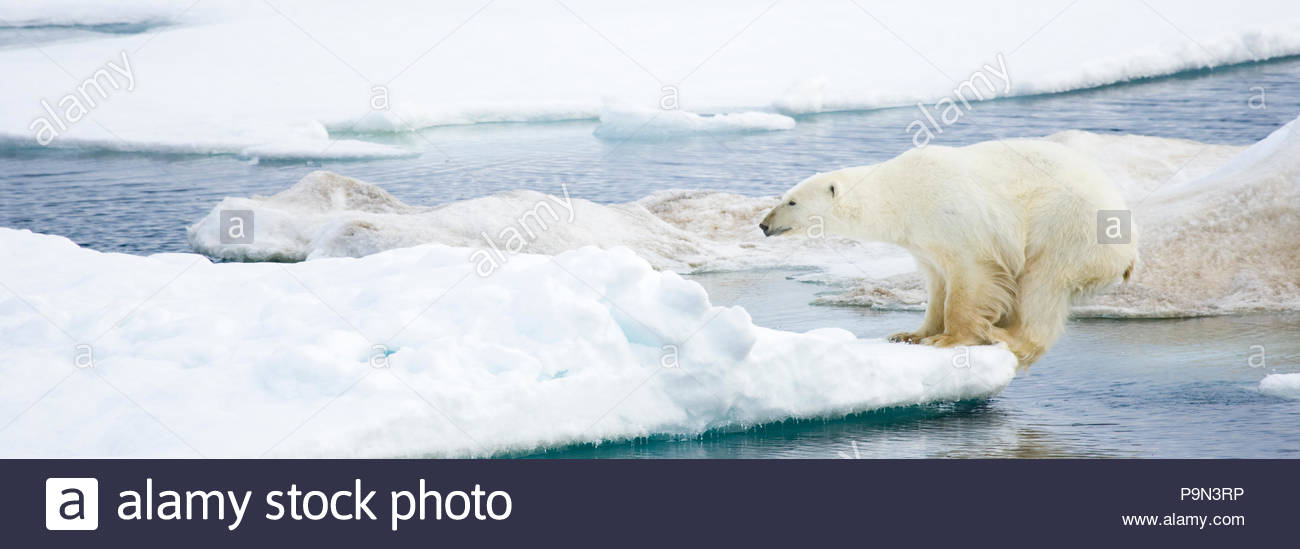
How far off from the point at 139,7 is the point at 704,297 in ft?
65.2

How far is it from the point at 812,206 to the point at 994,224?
903mm

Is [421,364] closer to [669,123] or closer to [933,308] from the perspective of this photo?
[933,308]

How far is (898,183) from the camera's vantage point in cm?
584

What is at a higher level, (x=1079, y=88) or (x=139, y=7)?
(x=139, y=7)

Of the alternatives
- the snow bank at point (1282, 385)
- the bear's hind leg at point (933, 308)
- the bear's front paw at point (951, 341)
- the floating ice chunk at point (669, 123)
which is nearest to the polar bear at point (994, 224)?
the bear's front paw at point (951, 341)

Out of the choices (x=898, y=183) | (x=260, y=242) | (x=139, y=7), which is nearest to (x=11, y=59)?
(x=139, y=7)

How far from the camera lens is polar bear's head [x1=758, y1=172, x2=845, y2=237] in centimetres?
591

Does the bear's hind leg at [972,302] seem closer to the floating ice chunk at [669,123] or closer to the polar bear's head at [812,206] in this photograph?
the polar bear's head at [812,206]

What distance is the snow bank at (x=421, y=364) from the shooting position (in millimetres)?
4320

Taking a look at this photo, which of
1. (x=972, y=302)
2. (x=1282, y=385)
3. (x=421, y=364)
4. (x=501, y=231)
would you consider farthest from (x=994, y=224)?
(x=501, y=231)

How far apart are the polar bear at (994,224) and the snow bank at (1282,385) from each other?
32.3 inches
